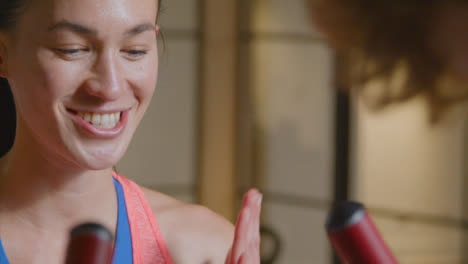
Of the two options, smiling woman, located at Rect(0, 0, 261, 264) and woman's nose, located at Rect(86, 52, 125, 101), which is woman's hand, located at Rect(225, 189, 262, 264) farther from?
woman's nose, located at Rect(86, 52, 125, 101)

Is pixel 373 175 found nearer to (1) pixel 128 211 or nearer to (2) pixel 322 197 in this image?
(2) pixel 322 197

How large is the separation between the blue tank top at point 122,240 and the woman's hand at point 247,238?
178 mm

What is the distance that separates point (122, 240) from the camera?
766 mm

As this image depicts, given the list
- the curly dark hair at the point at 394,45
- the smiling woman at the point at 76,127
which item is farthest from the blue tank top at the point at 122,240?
the curly dark hair at the point at 394,45

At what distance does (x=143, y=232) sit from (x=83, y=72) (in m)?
0.25

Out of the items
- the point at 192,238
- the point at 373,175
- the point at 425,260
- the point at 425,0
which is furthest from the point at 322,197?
the point at 425,0

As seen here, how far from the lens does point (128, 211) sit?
80 centimetres

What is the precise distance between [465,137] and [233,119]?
1.07 meters

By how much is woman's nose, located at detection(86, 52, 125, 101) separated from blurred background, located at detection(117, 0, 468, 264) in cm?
181

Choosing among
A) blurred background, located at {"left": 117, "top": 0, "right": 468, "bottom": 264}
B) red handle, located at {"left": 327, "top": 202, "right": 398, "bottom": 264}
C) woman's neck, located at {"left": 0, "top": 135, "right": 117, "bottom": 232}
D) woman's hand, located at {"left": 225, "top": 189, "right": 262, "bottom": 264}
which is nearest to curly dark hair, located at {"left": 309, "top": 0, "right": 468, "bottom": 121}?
red handle, located at {"left": 327, "top": 202, "right": 398, "bottom": 264}

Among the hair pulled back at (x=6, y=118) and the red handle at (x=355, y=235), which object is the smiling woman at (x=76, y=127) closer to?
the hair pulled back at (x=6, y=118)

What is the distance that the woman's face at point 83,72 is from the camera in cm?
64

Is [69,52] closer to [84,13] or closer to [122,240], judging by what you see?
[84,13]

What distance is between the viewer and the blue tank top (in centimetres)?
74
